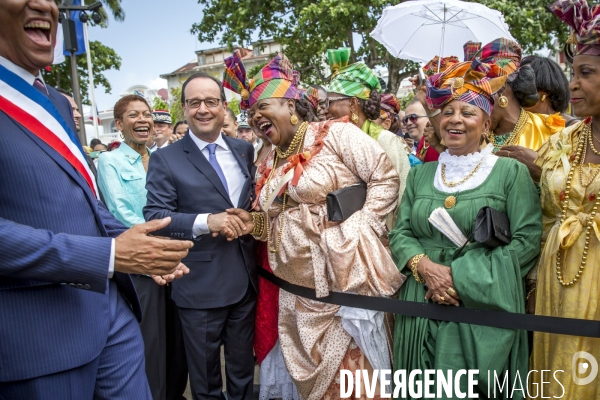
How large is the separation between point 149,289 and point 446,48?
3448mm

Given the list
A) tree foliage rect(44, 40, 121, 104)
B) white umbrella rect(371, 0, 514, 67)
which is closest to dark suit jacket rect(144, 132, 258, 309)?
white umbrella rect(371, 0, 514, 67)

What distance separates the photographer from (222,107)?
3.26 meters

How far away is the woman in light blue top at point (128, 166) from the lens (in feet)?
11.6

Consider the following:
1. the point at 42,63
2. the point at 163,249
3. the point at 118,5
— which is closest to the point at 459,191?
the point at 163,249

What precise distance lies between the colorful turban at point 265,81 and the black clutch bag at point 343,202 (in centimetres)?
72

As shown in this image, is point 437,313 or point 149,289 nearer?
point 437,313

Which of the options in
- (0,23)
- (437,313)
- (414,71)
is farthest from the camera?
(414,71)

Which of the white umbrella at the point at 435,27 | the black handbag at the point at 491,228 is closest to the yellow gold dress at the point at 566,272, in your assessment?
the black handbag at the point at 491,228

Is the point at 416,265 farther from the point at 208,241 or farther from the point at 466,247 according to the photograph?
the point at 208,241

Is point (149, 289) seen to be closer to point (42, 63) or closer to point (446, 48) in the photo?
point (42, 63)

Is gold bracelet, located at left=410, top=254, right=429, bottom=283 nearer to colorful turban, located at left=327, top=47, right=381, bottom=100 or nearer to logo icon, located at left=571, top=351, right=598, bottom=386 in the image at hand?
logo icon, located at left=571, top=351, right=598, bottom=386

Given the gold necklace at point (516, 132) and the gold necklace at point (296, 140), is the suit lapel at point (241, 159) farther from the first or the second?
the gold necklace at point (516, 132)

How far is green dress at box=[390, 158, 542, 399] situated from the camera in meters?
2.32

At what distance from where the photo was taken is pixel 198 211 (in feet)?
10.0
